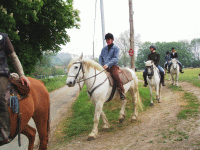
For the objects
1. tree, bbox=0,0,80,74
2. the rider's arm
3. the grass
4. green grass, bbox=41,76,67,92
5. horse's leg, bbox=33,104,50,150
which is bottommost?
green grass, bbox=41,76,67,92

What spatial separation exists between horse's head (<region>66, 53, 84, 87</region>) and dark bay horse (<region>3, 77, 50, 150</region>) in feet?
3.68

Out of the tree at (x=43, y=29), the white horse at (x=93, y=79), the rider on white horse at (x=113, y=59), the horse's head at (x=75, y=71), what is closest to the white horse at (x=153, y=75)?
the rider on white horse at (x=113, y=59)

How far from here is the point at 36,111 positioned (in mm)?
3146

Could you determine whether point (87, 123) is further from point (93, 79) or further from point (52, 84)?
point (52, 84)

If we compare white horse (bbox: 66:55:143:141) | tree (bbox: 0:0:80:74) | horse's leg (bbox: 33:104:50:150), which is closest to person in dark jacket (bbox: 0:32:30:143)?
horse's leg (bbox: 33:104:50:150)

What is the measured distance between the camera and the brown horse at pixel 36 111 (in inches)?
103

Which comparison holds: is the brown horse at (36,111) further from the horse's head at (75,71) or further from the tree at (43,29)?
the tree at (43,29)

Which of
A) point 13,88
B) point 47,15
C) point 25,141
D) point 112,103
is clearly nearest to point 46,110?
point 13,88

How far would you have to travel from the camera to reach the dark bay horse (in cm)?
262

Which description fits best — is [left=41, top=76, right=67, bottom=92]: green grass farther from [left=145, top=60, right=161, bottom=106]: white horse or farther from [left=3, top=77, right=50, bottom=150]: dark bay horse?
[left=3, top=77, right=50, bottom=150]: dark bay horse

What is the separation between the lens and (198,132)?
13.0ft

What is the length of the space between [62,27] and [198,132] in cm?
1102

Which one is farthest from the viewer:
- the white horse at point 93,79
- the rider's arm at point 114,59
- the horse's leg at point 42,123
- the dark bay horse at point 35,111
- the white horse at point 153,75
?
the white horse at point 153,75

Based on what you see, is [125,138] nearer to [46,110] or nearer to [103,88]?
[103,88]
